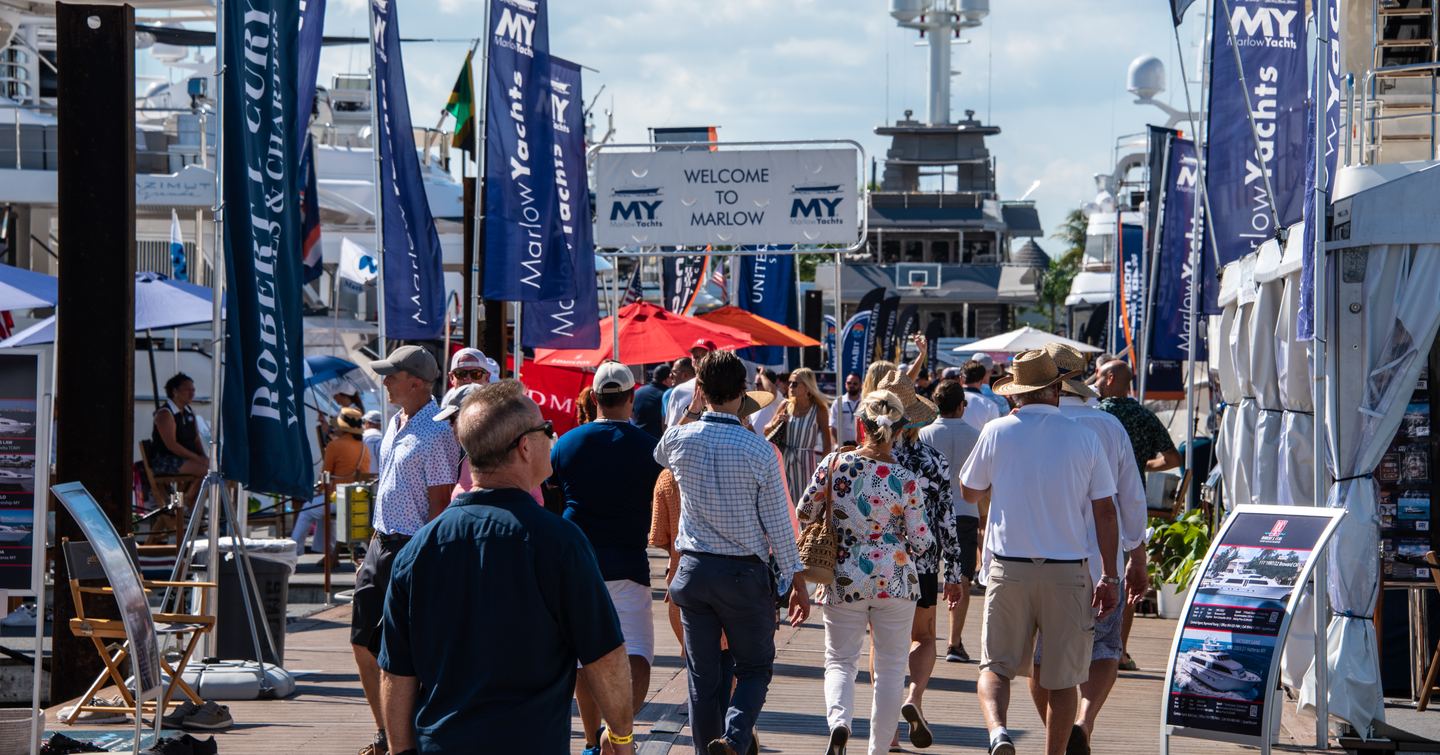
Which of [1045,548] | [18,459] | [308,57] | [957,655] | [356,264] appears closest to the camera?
[1045,548]

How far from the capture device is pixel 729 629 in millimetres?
7188

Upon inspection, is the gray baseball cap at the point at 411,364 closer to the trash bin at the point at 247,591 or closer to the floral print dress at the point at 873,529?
the floral print dress at the point at 873,529

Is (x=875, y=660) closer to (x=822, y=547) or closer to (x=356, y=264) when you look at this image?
(x=822, y=547)

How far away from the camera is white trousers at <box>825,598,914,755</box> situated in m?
7.59

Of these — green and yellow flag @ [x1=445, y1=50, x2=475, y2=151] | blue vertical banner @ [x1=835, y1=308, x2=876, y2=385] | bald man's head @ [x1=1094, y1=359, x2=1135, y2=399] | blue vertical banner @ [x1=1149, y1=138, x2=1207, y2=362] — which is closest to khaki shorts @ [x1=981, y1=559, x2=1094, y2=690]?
bald man's head @ [x1=1094, y1=359, x2=1135, y2=399]

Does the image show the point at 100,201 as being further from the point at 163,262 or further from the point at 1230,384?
the point at 163,262

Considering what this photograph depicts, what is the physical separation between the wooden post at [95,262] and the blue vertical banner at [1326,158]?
6.23m

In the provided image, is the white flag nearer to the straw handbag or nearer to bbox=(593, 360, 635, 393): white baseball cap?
bbox=(593, 360, 635, 393): white baseball cap

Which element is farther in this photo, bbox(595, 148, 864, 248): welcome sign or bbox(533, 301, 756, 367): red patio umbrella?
bbox(533, 301, 756, 367): red patio umbrella

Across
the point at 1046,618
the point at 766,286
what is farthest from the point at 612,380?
the point at 766,286

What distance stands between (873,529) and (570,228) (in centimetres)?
714

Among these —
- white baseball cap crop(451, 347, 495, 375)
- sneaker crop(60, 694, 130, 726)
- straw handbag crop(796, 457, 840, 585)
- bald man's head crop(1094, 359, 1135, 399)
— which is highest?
white baseball cap crop(451, 347, 495, 375)

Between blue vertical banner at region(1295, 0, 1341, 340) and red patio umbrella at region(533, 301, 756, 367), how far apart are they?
9414mm

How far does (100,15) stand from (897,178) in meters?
97.6
